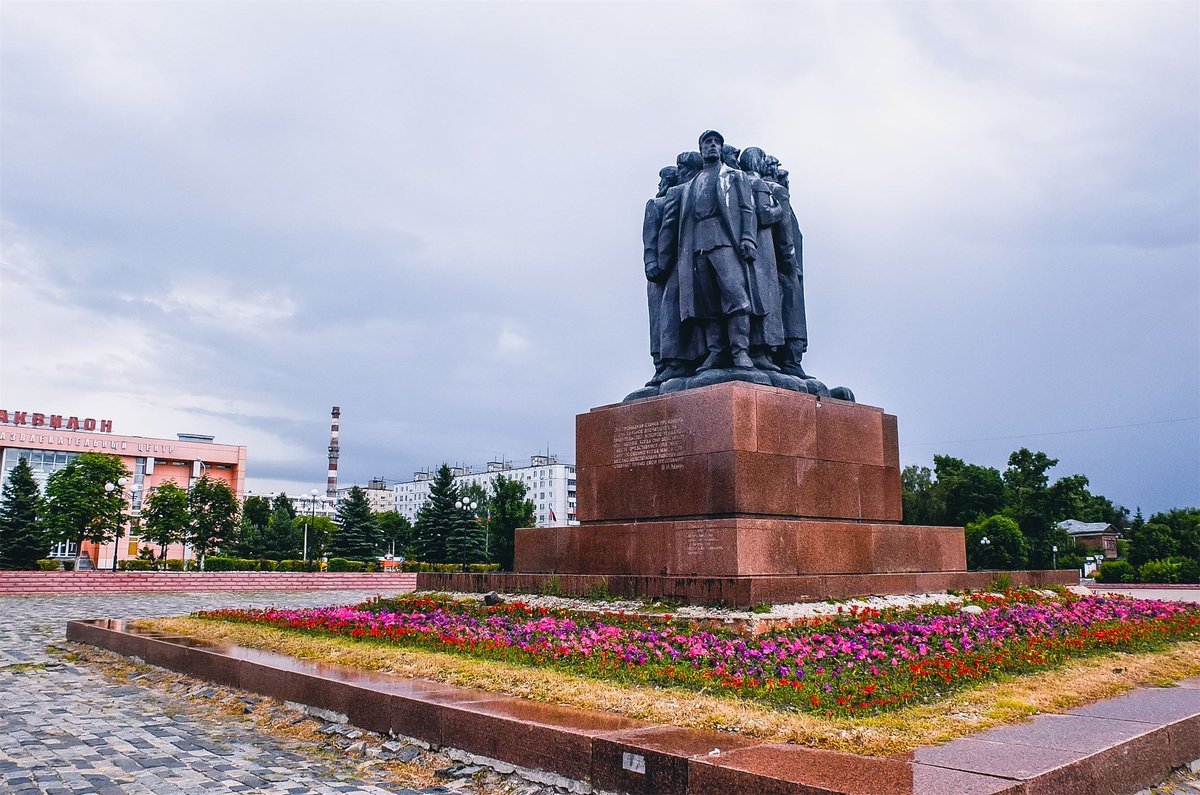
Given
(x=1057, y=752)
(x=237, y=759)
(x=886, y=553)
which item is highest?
(x=886, y=553)

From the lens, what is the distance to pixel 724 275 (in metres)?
10.3

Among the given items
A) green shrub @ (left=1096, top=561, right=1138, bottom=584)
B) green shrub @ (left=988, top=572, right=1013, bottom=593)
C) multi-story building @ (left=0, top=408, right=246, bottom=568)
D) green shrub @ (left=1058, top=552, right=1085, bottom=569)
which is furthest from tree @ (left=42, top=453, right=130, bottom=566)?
green shrub @ (left=1058, top=552, right=1085, bottom=569)

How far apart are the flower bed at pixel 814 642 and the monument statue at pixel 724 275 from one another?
11.0 ft

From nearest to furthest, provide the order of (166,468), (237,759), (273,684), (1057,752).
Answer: (1057,752) → (237,759) → (273,684) → (166,468)

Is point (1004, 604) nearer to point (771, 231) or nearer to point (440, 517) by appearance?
point (771, 231)

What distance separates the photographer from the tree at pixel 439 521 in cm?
3819

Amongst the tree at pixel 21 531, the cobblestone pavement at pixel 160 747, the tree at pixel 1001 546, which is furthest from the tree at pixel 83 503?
the tree at pixel 1001 546

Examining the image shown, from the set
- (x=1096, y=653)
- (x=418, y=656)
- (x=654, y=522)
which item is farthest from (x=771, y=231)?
(x=418, y=656)

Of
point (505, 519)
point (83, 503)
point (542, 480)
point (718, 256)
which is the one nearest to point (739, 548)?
point (718, 256)

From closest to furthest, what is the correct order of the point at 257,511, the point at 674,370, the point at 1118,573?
the point at 674,370 → the point at 1118,573 → the point at 257,511

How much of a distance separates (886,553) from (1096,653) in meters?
3.12

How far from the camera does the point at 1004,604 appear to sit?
8.83m

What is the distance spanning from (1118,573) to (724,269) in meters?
23.8

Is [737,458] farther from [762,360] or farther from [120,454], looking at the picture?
[120,454]
